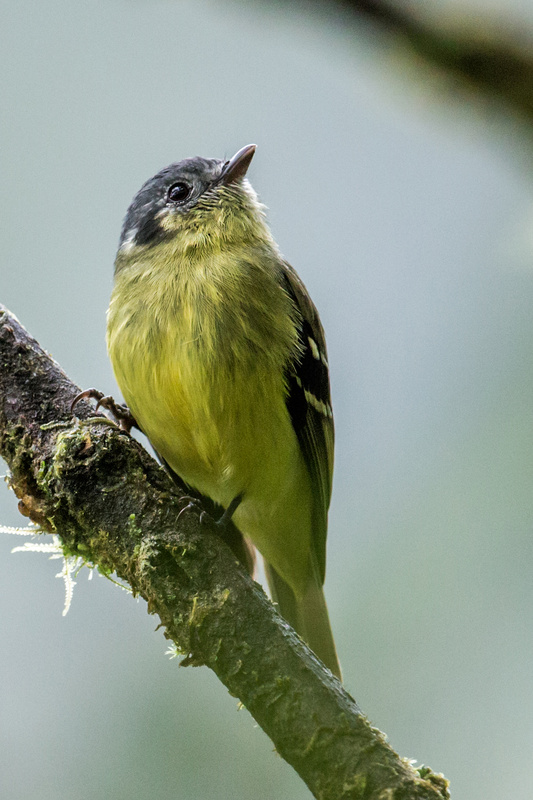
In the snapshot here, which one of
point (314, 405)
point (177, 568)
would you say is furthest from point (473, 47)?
point (314, 405)

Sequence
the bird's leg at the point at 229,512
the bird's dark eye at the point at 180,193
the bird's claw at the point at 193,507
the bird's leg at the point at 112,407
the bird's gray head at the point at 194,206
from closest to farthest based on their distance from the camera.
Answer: the bird's claw at the point at 193,507 < the bird's leg at the point at 112,407 < the bird's leg at the point at 229,512 < the bird's gray head at the point at 194,206 < the bird's dark eye at the point at 180,193

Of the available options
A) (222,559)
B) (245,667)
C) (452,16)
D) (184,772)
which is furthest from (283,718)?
(184,772)

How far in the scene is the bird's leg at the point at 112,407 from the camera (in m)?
2.93

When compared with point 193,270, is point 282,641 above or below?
below

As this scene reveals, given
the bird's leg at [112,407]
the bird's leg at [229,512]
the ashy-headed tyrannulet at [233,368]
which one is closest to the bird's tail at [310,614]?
the ashy-headed tyrannulet at [233,368]

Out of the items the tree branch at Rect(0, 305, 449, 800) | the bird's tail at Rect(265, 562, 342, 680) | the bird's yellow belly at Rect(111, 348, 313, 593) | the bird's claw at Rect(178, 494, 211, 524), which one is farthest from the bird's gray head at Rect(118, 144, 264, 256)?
the bird's tail at Rect(265, 562, 342, 680)

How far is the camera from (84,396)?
116 inches

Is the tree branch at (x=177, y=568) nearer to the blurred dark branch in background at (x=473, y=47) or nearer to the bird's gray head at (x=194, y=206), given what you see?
the bird's gray head at (x=194, y=206)

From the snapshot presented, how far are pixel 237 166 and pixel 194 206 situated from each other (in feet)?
1.31

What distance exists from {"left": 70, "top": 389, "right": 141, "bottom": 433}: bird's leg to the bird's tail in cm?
110

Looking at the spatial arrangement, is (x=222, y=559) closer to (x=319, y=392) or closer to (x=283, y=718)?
(x=283, y=718)

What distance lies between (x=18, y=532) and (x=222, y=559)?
0.98 metres

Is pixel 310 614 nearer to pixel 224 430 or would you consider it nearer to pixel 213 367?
pixel 224 430

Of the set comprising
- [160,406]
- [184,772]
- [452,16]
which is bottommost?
[184,772]
